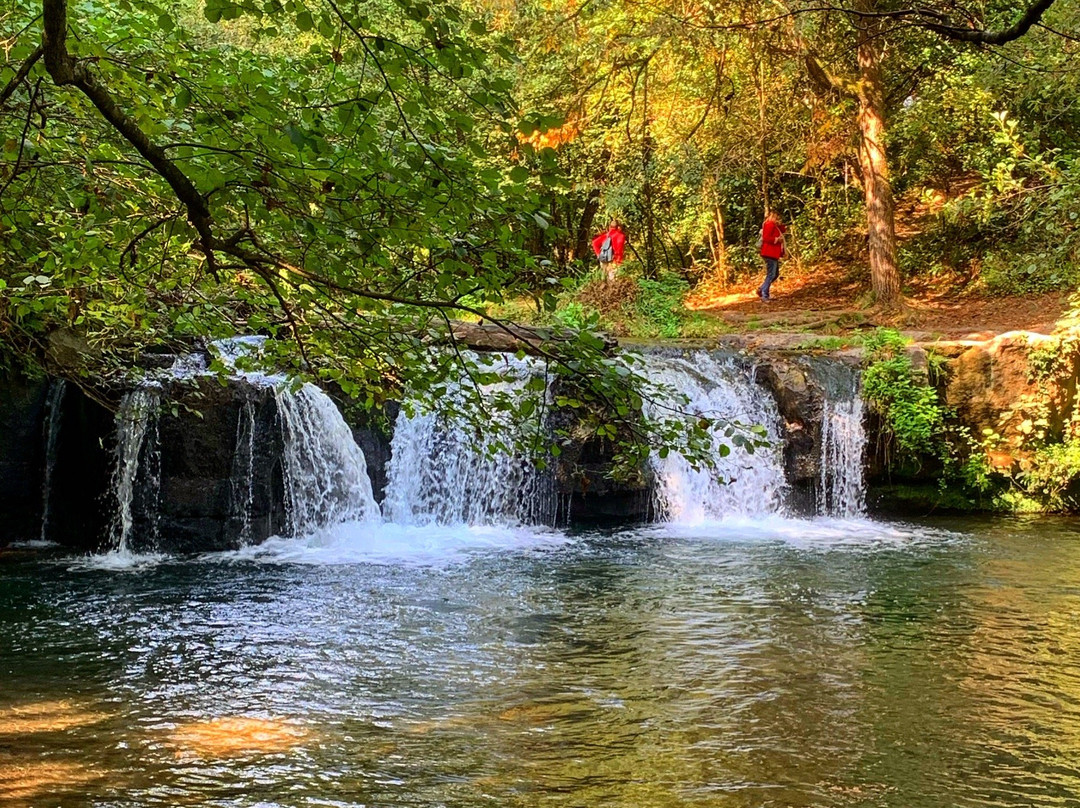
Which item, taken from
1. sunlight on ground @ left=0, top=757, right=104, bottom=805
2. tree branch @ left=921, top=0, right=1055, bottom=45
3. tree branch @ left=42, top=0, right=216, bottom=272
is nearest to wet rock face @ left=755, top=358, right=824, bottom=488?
sunlight on ground @ left=0, top=757, right=104, bottom=805

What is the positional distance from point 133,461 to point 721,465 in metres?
7.32

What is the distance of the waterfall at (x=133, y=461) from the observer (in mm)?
10852

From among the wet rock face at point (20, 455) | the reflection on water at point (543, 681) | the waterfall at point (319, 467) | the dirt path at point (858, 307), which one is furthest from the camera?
the dirt path at point (858, 307)

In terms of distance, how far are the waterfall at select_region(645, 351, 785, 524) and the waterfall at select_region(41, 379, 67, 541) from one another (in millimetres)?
7300

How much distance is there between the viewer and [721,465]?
1345 centimetres

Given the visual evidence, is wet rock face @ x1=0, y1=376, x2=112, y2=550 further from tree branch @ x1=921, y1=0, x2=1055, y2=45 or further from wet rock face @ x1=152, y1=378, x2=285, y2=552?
tree branch @ x1=921, y1=0, x2=1055, y2=45

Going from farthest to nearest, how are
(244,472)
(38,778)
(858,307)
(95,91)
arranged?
(858,307)
(244,472)
(38,778)
(95,91)

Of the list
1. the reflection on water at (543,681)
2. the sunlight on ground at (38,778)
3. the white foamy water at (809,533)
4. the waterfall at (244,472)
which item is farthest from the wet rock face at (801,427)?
the sunlight on ground at (38,778)

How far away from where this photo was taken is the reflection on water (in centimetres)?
478

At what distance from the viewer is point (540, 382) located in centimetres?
350

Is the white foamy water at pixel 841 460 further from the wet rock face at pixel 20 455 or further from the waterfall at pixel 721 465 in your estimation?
the wet rock face at pixel 20 455

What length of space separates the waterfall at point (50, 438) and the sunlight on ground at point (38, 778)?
7282 mm

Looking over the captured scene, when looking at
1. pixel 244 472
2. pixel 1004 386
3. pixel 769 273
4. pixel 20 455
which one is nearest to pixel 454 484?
pixel 244 472

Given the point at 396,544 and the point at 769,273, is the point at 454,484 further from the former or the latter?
the point at 769,273
